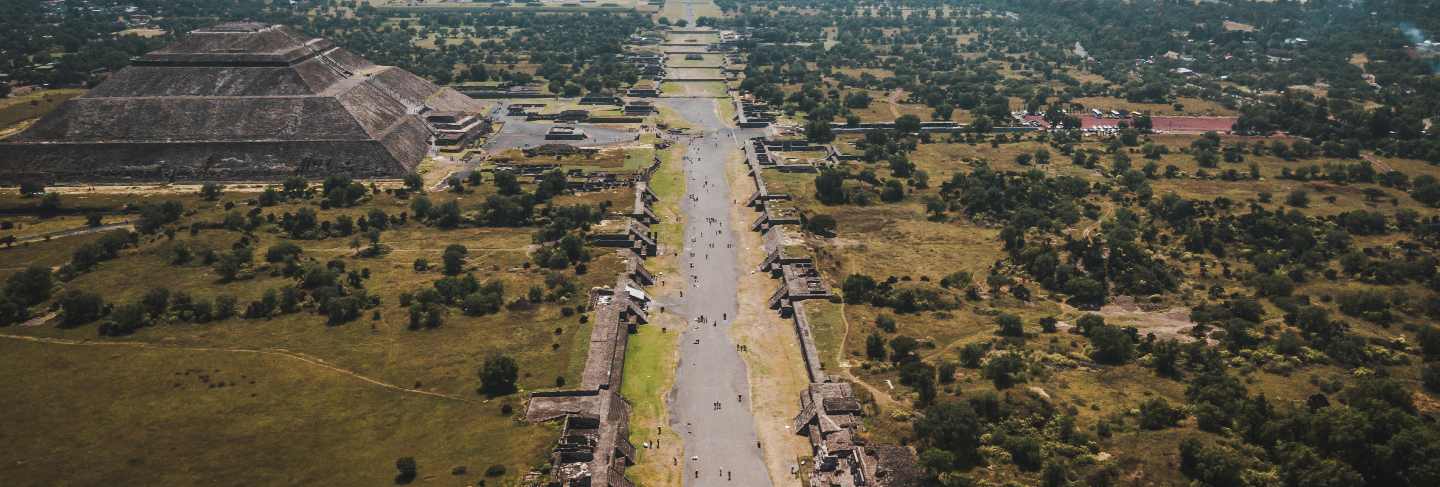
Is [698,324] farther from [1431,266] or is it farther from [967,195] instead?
[1431,266]

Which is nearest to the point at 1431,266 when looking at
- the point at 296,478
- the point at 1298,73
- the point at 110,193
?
the point at 296,478

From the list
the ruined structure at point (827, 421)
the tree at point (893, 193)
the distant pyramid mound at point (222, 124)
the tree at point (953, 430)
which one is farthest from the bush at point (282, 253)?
the tree at point (893, 193)

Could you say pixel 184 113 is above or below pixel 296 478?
above

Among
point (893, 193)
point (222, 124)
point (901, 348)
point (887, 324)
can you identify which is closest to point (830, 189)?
point (893, 193)

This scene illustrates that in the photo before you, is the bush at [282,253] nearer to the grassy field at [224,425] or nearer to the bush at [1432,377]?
the grassy field at [224,425]

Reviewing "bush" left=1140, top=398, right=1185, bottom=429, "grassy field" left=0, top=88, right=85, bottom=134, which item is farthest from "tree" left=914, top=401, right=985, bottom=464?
"grassy field" left=0, top=88, right=85, bottom=134

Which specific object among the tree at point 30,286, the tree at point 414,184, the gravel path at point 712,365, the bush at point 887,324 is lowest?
the gravel path at point 712,365

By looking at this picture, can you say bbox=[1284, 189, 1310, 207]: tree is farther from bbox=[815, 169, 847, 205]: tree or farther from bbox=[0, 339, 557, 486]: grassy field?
bbox=[0, 339, 557, 486]: grassy field
